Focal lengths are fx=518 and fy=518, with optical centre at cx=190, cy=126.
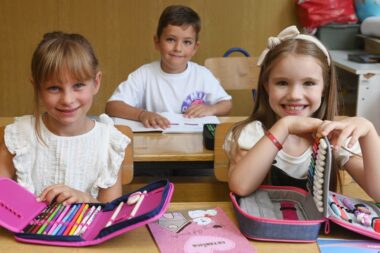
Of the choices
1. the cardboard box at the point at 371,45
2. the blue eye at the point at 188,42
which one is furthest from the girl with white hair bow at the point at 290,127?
the cardboard box at the point at 371,45

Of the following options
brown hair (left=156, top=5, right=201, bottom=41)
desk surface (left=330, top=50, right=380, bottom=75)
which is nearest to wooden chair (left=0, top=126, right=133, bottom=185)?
brown hair (left=156, top=5, right=201, bottom=41)

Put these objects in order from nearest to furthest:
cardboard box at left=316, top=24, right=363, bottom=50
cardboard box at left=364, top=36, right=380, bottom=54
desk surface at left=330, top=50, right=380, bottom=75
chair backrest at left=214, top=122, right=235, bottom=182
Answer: chair backrest at left=214, top=122, right=235, bottom=182 → desk surface at left=330, top=50, right=380, bottom=75 → cardboard box at left=364, top=36, right=380, bottom=54 → cardboard box at left=316, top=24, right=363, bottom=50

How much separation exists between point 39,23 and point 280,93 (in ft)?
9.79

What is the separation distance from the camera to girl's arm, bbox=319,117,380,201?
1.09 m

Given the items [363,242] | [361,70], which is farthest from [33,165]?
[361,70]

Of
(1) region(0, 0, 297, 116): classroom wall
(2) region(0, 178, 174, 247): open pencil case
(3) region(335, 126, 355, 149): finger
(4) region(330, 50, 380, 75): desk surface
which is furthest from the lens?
(1) region(0, 0, 297, 116): classroom wall

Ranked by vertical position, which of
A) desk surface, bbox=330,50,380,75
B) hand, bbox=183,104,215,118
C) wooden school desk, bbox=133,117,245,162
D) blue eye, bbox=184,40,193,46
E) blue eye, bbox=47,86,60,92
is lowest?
wooden school desk, bbox=133,117,245,162

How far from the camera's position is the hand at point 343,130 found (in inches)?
42.5

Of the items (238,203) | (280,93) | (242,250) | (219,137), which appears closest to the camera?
(242,250)

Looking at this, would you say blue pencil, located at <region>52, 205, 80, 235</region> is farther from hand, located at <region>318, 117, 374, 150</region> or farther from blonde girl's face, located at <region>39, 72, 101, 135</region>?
hand, located at <region>318, 117, 374, 150</region>

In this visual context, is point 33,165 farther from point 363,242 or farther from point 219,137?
point 363,242

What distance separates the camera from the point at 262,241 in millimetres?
1021

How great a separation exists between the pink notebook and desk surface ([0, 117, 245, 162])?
1.91ft

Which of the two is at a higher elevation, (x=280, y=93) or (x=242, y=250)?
(x=280, y=93)
